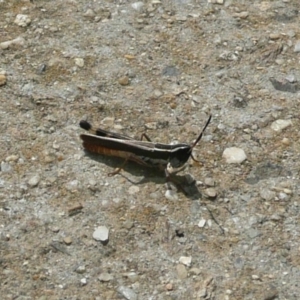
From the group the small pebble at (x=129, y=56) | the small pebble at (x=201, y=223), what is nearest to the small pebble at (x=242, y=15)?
the small pebble at (x=129, y=56)

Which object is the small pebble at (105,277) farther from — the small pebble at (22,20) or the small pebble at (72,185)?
the small pebble at (22,20)

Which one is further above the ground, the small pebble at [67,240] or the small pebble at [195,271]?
the small pebble at [67,240]

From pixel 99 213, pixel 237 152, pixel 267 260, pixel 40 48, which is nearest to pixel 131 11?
pixel 40 48

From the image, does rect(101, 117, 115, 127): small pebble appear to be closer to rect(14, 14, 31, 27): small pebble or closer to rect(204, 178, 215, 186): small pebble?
rect(204, 178, 215, 186): small pebble

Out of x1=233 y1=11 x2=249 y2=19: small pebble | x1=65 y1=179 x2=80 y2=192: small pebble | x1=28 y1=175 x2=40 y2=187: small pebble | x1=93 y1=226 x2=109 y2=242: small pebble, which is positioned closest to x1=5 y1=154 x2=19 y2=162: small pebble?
x1=28 y1=175 x2=40 y2=187: small pebble

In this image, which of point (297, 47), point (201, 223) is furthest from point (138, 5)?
point (201, 223)

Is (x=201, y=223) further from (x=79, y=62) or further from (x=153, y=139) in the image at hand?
(x=79, y=62)
